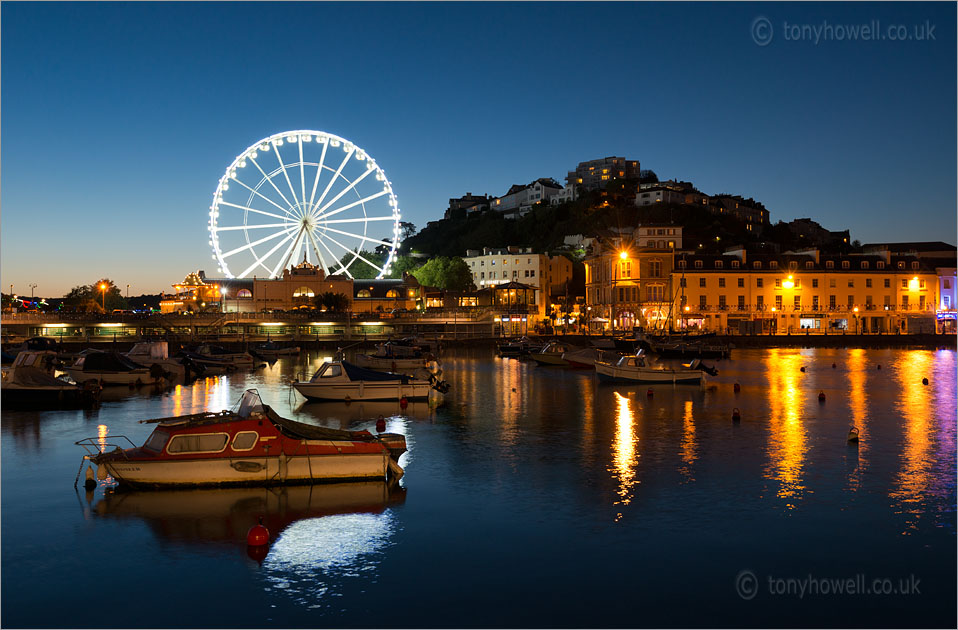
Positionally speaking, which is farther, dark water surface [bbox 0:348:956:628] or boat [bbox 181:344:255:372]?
boat [bbox 181:344:255:372]

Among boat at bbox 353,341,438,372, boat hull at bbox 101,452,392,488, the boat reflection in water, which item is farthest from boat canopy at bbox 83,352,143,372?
boat hull at bbox 101,452,392,488

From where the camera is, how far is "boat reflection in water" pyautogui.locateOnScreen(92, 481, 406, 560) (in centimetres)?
1927

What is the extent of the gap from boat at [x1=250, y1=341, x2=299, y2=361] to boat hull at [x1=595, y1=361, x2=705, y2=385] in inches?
1607

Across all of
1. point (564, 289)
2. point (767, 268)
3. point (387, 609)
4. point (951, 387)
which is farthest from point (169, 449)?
point (564, 289)

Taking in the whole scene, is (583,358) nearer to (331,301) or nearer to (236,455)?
(236,455)

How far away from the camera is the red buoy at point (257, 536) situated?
59.6ft

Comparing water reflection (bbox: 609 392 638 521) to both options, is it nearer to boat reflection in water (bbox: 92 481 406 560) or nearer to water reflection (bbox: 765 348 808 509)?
water reflection (bbox: 765 348 808 509)

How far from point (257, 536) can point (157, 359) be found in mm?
48866

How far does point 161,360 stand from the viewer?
2425 inches

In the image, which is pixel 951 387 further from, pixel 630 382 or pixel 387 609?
pixel 387 609

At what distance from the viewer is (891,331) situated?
110625 mm

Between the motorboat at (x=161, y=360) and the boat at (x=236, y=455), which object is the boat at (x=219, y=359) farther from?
the boat at (x=236, y=455)

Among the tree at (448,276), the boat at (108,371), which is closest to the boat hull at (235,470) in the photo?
the boat at (108,371)

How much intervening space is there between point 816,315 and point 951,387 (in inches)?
2272
